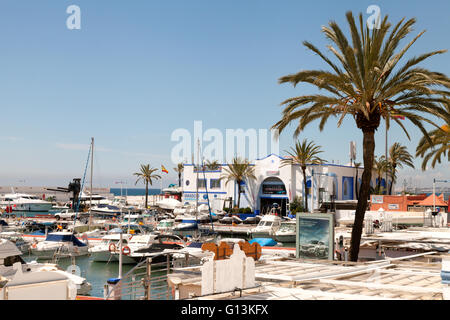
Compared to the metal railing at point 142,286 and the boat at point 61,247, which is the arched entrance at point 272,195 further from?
the metal railing at point 142,286

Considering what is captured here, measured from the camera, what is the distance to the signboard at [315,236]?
1828 centimetres

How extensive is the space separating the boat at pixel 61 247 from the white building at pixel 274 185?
29203mm

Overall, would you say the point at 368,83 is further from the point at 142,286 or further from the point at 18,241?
the point at 18,241

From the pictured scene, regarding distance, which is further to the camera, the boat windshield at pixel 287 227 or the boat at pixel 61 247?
the boat windshield at pixel 287 227

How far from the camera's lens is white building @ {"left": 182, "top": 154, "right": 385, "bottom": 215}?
66.5m

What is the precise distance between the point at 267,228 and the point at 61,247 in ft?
73.7

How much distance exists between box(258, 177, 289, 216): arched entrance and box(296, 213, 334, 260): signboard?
164ft

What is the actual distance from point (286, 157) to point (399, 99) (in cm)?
4641

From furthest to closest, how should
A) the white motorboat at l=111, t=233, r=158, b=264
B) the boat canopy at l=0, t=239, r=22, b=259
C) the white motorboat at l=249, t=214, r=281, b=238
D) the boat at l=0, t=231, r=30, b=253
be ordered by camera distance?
the white motorboat at l=249, t=214, r=281, b=238 → the boat at l=0, t=231, r=30, b=253 → the white motorboat at l=111, t=233, r=158, b=264 → the boat canopy at l=0, t=239, r=22, b=259

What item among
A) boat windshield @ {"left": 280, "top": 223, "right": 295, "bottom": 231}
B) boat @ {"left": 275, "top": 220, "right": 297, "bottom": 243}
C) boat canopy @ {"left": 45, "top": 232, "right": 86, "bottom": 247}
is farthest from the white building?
boat canopy @ {"left": 45, "top": 232, "right": 86, "bottom": 247}

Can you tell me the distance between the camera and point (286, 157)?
66.6 metres

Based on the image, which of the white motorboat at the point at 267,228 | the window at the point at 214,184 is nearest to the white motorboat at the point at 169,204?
the window at the point at 214,184

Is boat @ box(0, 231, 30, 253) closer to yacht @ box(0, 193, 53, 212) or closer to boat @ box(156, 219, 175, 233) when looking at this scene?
boat @ box(156, 219, 175, 233)
